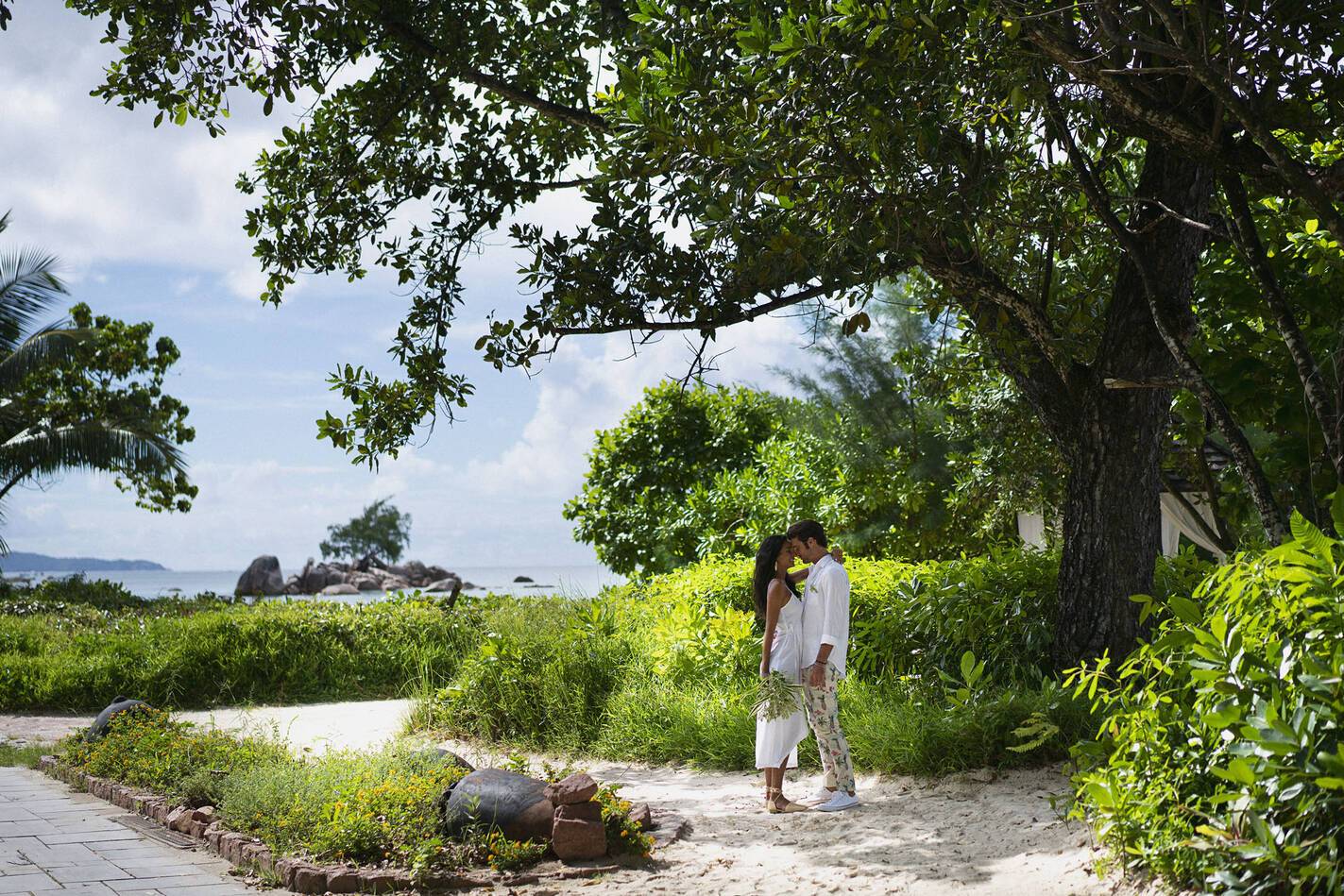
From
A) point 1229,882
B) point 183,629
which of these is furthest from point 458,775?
point 183,629

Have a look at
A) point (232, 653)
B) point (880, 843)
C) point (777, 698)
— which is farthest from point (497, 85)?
point (232, 653)

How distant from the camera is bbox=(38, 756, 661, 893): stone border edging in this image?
522 centimetres

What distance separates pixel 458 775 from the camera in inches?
259

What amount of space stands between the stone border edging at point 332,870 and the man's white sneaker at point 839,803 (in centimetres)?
92

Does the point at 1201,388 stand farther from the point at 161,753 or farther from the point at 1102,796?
the point at 161,753

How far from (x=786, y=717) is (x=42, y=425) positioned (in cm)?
1817

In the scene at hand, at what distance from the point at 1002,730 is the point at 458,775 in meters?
3.53

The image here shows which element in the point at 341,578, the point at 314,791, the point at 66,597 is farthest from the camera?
the point at 341,578

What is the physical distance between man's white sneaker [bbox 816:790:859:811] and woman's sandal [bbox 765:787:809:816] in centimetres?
13

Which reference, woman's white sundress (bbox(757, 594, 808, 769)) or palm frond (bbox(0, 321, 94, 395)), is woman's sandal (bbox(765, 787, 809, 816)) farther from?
palm frond (bbox(0, 321, 94, 395))

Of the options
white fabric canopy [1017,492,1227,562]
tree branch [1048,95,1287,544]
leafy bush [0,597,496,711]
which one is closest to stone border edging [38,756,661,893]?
tree branch [1048,95,1287,544]

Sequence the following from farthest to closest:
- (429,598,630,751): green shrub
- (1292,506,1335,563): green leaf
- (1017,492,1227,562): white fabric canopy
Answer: (1017,492,1227,562): white fabric canopy, (429,598,630,751): green shrub, (1292,506,1335,563): green leaf

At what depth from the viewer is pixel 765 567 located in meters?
7.14

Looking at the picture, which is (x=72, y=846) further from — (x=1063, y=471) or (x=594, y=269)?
(x=1063, y=471)
